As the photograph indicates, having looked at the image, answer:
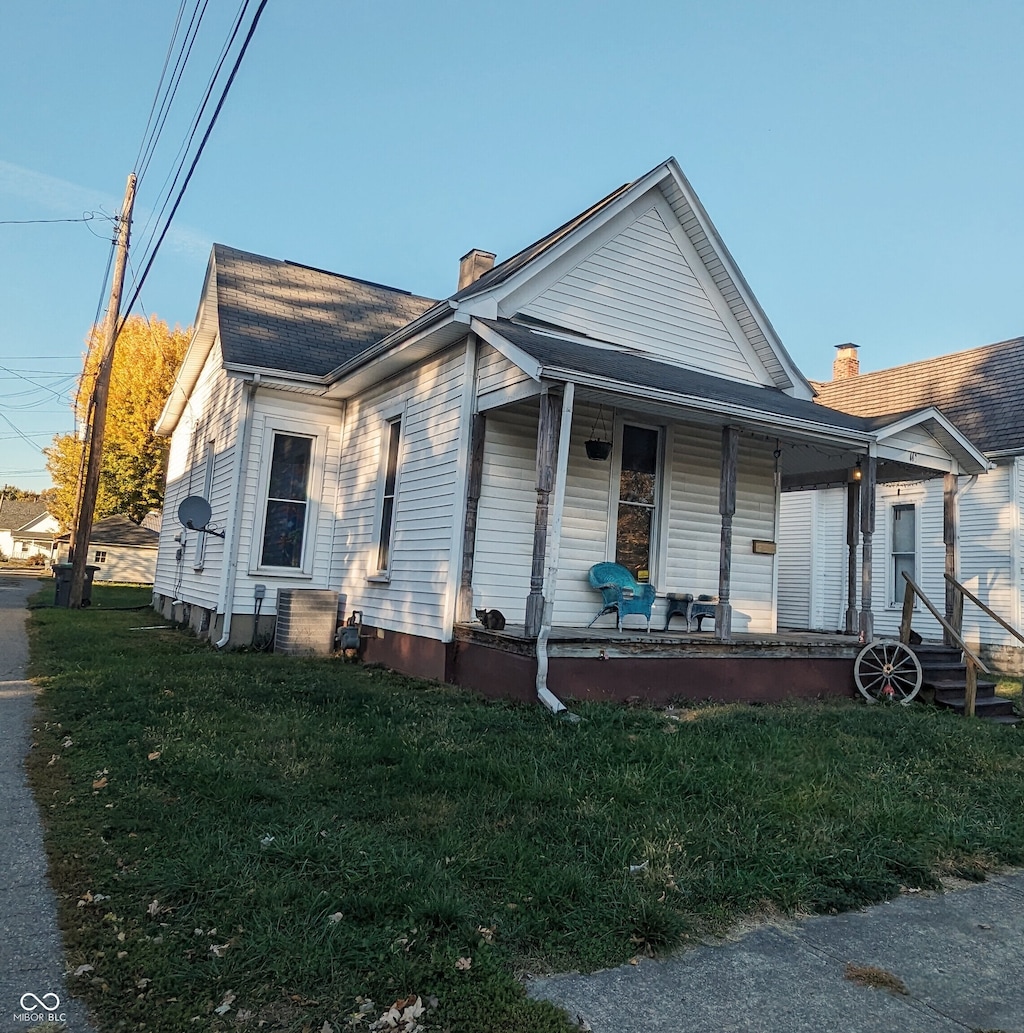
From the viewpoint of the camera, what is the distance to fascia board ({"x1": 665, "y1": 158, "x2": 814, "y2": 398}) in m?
11.2

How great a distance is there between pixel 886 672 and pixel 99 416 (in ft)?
56.6

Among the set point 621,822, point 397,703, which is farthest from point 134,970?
point 397,703

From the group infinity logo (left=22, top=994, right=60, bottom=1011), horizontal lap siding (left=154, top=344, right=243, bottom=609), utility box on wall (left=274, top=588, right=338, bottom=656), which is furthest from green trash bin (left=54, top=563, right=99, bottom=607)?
infinity logo (left=22, top=994, right=60, bottom=1011)

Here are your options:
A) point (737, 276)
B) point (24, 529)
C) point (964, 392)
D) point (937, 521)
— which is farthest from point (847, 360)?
point (24, 529)

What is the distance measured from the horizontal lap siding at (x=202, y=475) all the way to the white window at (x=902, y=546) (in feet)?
42.0

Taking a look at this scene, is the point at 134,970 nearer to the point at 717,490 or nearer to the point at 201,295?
the point at 717,490

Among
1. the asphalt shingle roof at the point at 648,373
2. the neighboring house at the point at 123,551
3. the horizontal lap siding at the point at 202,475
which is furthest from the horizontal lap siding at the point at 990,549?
the neighboring house at the point at 123,551

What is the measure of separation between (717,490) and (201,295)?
1086 cm

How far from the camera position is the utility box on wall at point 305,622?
1131cm

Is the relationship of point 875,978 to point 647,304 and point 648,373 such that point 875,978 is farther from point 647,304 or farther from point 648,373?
point 647,304

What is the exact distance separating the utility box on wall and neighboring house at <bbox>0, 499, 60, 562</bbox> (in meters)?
71.1

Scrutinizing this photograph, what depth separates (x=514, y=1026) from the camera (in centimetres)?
269

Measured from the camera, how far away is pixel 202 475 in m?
15.6

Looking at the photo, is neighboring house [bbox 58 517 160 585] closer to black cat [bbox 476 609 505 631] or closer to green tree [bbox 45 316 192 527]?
green tree [bbox 45 316 192 527]
